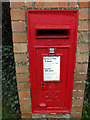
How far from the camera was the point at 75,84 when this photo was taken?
4.76 feet

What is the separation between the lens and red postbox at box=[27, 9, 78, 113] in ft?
3.74

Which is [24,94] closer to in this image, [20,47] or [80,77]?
[20,47]

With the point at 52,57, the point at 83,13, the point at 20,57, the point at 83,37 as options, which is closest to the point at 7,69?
the point at 20,57

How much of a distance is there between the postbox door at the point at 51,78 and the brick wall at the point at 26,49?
0.17m

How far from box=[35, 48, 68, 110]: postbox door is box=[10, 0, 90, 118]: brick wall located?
0.17m

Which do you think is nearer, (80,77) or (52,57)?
(52,57)

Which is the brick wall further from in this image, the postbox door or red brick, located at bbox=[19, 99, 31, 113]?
the postbox door

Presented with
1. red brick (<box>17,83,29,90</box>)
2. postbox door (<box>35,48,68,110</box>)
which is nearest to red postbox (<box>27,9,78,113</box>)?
postbox door (<box>35,48,68,110</box>)

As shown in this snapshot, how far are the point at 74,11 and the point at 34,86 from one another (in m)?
1.11

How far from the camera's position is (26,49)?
4.26 feet

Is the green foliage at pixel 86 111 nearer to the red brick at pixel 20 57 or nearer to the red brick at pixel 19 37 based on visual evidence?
the red brick at pixel 20 57

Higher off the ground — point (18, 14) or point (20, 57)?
point (18, 14)

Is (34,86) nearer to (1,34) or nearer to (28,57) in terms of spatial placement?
(28,57)

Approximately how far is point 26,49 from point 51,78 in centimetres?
53
